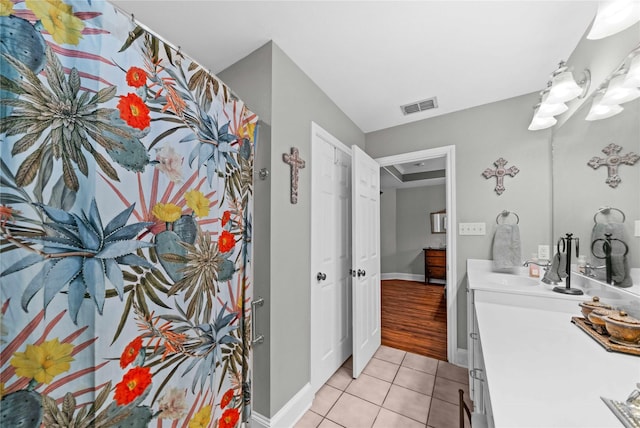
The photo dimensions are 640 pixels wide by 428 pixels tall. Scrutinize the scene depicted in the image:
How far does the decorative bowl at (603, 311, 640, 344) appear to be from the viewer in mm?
924

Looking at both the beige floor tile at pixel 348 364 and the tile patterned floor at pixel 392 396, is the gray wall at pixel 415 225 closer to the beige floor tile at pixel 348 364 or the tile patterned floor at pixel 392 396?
the tile patterned floor at pixel 392 396

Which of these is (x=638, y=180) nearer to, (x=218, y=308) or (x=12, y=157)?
(x=218, y=308)

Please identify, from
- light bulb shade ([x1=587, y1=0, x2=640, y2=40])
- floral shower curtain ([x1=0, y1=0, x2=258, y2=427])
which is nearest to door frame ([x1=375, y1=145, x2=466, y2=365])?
light bulb shade ([x1=587, y1=0, x2=640, y2=40])

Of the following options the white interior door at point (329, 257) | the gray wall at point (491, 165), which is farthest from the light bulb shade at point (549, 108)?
the white interior door at point (329, 257)

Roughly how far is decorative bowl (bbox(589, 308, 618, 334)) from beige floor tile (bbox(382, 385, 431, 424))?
1.16 metres

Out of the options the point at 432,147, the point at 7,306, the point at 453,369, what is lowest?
the point at 453,369

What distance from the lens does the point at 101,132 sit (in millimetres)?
591

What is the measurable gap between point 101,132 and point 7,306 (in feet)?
1.31

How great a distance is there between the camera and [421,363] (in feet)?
7.57

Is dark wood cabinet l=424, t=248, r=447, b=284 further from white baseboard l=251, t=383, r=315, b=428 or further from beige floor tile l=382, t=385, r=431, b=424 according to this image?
white baseboard l=251, t=383, r=315, b=428

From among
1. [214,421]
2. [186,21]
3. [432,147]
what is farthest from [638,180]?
[186,21]

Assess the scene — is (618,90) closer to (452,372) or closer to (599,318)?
(599,318)

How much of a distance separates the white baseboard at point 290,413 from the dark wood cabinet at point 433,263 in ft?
15.3

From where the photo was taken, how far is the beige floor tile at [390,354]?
2396 millimetres
